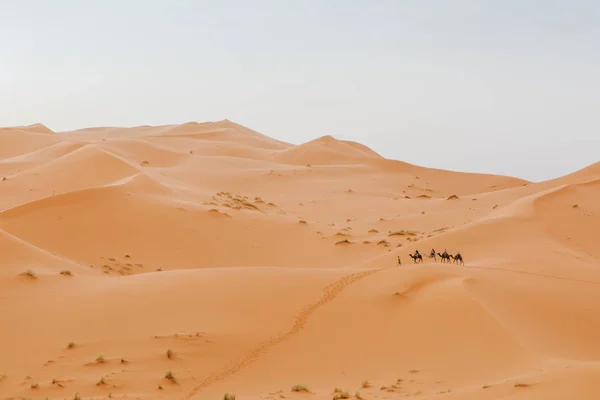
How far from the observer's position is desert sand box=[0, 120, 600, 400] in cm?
867

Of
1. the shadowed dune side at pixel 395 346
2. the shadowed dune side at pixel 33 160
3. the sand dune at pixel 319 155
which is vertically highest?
the sand dune at pixel 319 155

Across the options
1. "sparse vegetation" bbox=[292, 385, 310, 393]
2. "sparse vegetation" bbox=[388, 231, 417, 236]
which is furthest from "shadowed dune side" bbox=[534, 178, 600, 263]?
"sparse vegetation" bbox=[292, 385, 310, 393]

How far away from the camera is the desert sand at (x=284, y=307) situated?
28.5ft

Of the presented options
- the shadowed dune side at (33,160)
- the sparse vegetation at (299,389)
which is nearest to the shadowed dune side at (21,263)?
the sparse vegetation at (299,389)

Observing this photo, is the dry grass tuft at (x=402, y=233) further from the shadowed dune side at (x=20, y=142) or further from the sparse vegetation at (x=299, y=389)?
the shadowed dune side at (x=20, y=142)

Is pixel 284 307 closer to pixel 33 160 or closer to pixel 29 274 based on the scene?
pixel 29 274

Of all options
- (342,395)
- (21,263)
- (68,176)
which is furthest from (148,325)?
(68,176)

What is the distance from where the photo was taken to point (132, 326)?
10250 millimetres

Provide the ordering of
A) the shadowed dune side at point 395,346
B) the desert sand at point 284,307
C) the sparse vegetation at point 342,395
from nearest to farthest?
the sparse vegetation at point 342,395 → the desert sand at point 284,307 → the shadowed dune side at point 395,346

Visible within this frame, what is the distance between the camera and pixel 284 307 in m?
11.0

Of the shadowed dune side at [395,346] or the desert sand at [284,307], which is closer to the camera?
the desert sand at [284,307]

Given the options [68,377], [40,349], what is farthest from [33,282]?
[68,377]

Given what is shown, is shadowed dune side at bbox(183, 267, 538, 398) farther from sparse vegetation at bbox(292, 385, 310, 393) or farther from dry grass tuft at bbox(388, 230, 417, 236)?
dry grass tuft at bbox(388, 230, 417, 236)

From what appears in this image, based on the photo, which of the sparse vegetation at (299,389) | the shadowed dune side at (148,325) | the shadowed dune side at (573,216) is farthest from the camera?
the shadowed dune side at (573,216)
